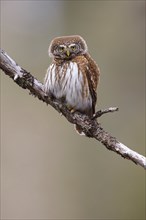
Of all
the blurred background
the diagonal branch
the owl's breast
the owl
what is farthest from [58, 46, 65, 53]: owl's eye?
the blurred background

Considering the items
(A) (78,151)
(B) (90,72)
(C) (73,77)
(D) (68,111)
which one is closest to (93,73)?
(B) (90,72)

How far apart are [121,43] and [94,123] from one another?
260 inches

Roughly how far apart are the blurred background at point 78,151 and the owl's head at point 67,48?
501 cm

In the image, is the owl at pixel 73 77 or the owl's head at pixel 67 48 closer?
the owl at pixel 73 77

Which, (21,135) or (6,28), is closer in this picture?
(21,135)

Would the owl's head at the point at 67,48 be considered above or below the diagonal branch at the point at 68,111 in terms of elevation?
above

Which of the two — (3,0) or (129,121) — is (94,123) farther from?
(3,0)

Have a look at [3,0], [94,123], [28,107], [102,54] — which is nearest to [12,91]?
[28,107]

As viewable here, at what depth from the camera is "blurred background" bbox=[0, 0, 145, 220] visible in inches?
461

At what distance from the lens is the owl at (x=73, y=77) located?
6.19m

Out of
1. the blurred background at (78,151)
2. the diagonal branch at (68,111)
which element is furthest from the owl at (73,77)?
the blurred background at (78,151)

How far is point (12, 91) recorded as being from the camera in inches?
491

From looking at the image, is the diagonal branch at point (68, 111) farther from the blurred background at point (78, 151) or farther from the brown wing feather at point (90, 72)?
the blurred background at point (78, 151)

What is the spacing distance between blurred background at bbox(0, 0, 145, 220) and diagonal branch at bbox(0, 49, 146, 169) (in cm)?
562
